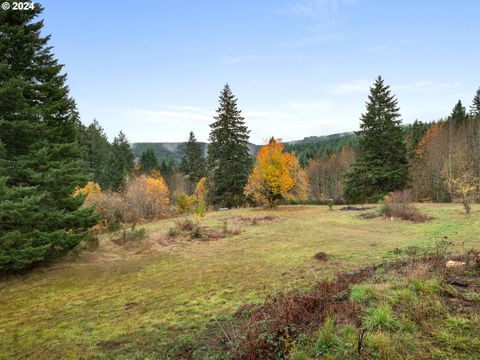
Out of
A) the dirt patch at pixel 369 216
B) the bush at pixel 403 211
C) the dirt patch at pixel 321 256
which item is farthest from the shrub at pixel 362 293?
the dirt patch at pixel 369 216

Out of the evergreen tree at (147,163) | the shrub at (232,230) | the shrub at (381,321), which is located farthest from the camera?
the evergreen tree at (147,163)

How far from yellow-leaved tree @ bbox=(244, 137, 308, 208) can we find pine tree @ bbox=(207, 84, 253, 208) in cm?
603

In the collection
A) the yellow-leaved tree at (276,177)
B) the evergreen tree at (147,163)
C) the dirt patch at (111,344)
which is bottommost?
the dirt patch at (111,344)

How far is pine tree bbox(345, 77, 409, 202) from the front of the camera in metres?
36.6

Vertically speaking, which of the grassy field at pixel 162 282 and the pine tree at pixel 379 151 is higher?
the pine tree at pixel 379 151

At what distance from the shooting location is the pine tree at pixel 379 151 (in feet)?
120

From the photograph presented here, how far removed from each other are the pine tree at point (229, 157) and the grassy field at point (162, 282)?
18.7 metres

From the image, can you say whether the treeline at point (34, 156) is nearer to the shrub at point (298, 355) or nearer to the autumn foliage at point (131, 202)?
the shrub at point (298, 355)

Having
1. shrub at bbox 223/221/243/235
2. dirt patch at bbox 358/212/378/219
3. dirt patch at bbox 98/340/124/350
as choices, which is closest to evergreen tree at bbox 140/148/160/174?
shrub at bbox 223/221/243/235

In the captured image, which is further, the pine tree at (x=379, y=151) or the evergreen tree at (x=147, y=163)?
the evergreen tree at (x=147, y=163)

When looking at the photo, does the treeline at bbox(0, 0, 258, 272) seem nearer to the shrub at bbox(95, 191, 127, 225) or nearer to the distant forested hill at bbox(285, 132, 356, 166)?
the shrub at bbox(95, 191, 127, 225)

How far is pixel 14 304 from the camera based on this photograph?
9422 millimetres

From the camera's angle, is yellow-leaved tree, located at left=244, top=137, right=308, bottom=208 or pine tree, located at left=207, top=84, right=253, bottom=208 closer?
yellow-leaved tree, located at left=244, top=137, right=308, bottom=208

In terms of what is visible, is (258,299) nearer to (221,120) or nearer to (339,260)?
(339,260)
